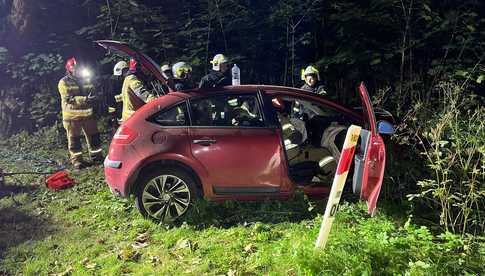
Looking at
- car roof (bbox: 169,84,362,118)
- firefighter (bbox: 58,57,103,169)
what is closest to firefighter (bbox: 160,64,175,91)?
car roof (bbox: 169,84,362,118)

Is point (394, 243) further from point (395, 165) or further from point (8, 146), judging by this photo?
point (8, 146)

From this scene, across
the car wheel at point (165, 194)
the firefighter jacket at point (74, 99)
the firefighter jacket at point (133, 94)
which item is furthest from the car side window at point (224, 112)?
the firefighter jacket at point (74, 99)

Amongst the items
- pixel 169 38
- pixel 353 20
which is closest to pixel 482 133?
pixel 353 20

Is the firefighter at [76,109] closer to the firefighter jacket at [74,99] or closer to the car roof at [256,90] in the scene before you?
the firefighter jacket at [74,99]

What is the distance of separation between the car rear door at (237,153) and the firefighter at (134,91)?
7.69 feet

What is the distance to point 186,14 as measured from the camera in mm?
11016

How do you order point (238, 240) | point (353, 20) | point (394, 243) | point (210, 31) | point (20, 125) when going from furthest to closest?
1. point (20, 125)
2. point (210, 31)
3. point (353, 20)
4. point (238, 240)
5. point (394, 243)

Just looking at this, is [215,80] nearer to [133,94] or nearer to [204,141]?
[133,94]

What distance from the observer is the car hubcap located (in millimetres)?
5277

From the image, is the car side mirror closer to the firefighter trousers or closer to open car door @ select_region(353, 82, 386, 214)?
open car door @ select_region(353, 82, 386, 214)

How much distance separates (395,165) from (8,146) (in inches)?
384

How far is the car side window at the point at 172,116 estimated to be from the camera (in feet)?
17.3

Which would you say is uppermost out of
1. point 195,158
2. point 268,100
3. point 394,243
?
point 268,100

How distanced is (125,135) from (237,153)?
142 cm
